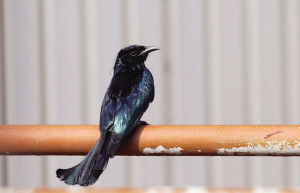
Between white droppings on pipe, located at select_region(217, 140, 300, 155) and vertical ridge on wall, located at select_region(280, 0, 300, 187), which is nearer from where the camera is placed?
white droppings on pipe, located at select_region(217, 140, 300, 155)

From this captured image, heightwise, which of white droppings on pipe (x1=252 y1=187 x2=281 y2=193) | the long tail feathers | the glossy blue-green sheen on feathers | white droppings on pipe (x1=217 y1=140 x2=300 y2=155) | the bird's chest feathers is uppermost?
the bird's chest feathers

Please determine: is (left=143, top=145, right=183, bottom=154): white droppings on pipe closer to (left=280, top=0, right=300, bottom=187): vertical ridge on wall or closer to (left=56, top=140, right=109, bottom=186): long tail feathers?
(left=56, top=140, right=109, bottom=186): long tail feathers

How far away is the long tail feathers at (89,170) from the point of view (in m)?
0.92

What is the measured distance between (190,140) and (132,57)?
0.56 meters

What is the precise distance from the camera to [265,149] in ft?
2.77

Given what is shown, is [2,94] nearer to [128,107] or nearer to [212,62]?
[212,62]

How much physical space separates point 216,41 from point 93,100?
1.66 ft

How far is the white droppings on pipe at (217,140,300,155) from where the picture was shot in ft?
2.74

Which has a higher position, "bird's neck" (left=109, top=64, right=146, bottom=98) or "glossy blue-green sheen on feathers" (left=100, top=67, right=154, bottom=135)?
"bird's neck" (left=109, top=64, right=146, bottom=98)

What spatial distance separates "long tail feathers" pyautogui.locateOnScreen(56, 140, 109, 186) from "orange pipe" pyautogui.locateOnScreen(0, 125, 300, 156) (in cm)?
4

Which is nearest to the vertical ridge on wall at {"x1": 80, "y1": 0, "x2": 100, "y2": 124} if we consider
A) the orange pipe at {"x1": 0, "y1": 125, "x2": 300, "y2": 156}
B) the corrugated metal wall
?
the corrugated metal wall

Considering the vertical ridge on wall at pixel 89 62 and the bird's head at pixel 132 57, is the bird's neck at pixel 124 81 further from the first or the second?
→ the vertical ridge on wall at pixel 89 62

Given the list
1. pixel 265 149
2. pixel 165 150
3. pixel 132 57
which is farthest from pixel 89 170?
pixel 132 57

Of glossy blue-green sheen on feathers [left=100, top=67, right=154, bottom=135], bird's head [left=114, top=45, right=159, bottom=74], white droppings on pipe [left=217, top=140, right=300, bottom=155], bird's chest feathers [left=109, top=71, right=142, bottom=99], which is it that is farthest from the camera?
bird's head [left=114, top=45, right=159, bottom=74]
